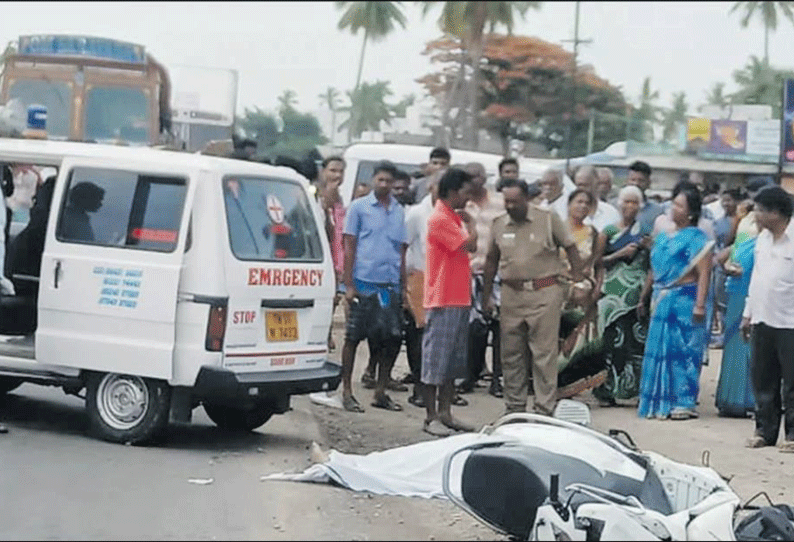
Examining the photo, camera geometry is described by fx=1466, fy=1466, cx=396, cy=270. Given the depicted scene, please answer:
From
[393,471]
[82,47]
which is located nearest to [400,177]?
[393,471]

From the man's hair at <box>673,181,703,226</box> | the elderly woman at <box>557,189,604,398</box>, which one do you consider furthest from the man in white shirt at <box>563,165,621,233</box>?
the man's hair at <box>673,181,703,226</box>

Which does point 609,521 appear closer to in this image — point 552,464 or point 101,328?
point 552,464

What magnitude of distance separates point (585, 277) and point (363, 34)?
14.2 meters

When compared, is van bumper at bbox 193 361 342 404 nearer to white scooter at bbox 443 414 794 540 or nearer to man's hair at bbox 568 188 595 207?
white scooter at bbox 443 414 794 540

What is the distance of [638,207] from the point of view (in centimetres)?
1188

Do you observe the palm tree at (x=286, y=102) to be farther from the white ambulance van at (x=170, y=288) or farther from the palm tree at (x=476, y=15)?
the white ambulance van at (x=170, y=288)

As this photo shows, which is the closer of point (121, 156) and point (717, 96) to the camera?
point (121, 156)

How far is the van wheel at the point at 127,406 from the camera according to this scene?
895cm

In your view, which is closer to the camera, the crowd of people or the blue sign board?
the crowd of people

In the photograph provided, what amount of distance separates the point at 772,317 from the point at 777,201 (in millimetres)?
772

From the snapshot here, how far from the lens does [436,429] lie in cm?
1011

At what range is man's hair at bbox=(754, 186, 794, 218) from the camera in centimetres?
964

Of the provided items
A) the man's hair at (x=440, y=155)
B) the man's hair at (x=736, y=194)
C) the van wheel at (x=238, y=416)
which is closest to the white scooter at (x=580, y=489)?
the van wheel at (x=238, y=416)

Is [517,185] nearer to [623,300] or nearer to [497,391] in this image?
[623,300]
